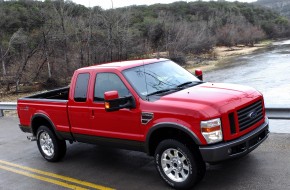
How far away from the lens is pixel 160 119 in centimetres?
552

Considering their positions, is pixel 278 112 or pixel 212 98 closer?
pixel 212 98

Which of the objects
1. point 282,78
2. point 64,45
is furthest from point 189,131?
point 64,45

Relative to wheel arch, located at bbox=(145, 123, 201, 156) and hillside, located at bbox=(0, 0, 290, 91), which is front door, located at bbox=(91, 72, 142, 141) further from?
hillside, located at bbox=(0, 0, 290, 91)

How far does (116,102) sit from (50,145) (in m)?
2.67

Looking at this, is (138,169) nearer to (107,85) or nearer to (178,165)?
(178,165)

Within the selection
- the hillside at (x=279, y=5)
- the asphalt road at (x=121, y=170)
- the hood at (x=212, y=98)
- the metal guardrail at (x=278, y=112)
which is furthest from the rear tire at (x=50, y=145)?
the hillside at (x=279, y=5)

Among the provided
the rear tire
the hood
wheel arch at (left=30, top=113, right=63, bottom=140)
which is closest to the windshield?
the hood

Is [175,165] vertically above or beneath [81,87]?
beneath

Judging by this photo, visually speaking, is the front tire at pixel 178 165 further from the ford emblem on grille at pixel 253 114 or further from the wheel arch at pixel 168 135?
the ford emblem on grille at pixel 253 114

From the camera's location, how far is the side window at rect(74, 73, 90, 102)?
680 centimetres

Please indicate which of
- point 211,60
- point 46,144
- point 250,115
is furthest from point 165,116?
point 211,60

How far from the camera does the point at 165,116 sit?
547 centimetres

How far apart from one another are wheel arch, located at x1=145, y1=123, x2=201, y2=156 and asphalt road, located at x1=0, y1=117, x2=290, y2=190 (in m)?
0.63

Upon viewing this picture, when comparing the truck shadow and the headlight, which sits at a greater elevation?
the headlight
